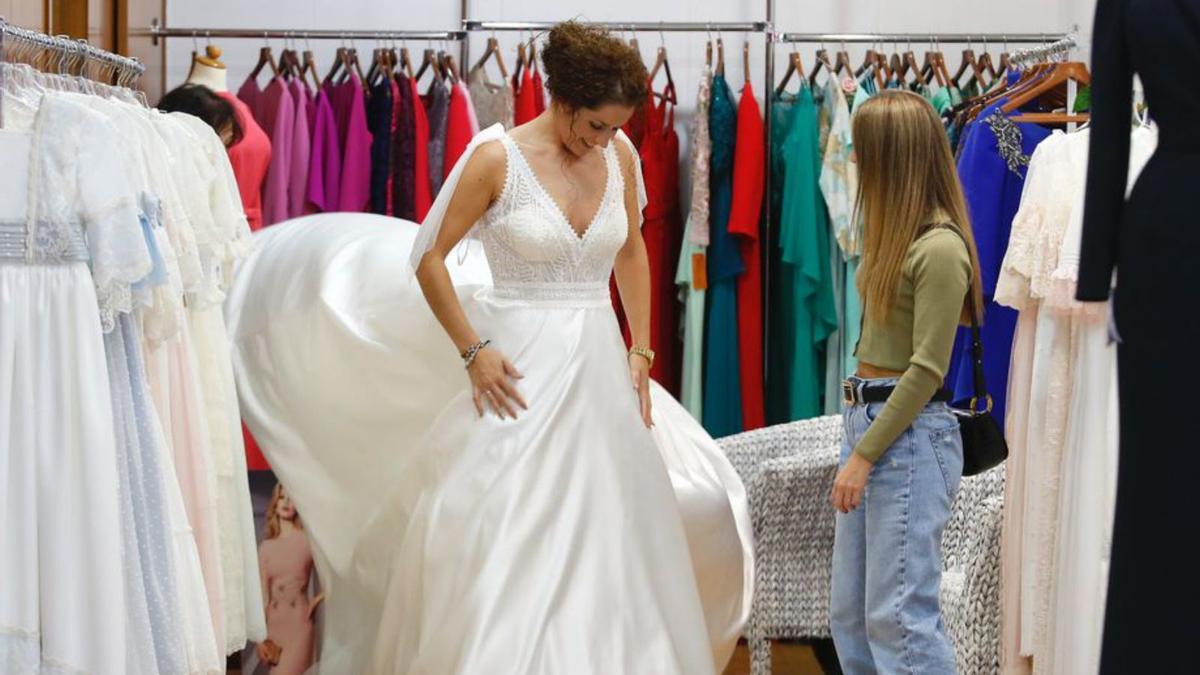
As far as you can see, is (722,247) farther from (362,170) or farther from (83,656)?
(83,656)

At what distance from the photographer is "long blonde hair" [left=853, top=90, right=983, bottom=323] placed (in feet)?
9.68

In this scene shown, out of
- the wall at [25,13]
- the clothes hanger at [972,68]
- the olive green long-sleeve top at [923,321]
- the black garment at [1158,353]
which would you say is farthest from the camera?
the clothes hanger at [972,68]

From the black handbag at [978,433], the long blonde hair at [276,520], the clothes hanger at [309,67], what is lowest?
the long blonde hair at [276,520]

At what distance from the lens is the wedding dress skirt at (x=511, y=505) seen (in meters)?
3.07

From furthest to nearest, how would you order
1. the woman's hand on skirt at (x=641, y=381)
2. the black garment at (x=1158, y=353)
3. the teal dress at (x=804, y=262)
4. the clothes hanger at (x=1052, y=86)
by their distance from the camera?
the teal dress at (x=804, y=262)
the clothes hanger at (x=1052, y=86)
the woman's hand on skirt at (x=641, y=381)
the black garment at (x=1158, y=353)

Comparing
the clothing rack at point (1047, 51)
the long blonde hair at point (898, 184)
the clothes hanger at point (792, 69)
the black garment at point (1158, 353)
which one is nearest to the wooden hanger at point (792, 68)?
the clothes hanger at point (792, 69)

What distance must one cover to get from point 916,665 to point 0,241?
5.74 feet

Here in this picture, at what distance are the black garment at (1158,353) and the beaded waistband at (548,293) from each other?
1.54 m

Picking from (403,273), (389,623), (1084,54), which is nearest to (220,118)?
(403,273)

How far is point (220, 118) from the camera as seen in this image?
170 inches

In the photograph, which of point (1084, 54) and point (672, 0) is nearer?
point (1084, 54)

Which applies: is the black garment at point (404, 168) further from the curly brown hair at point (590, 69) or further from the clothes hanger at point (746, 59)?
the curly brown hair at point (590, 69)

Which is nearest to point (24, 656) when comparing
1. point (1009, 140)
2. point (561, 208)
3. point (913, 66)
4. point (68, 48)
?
point (68, 48)

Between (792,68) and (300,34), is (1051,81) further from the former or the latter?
(300,34)
